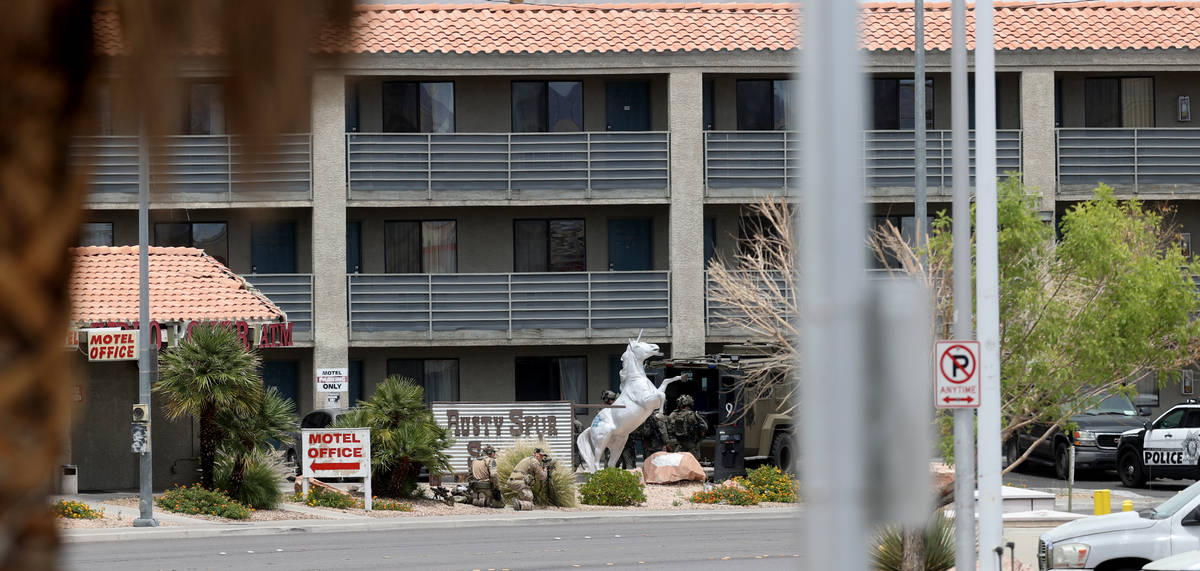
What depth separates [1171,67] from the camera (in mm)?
37438

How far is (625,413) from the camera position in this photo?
2938 cm

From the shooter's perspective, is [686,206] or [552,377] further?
[552,377]

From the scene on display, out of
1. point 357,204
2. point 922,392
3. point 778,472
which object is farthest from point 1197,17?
point 922,392

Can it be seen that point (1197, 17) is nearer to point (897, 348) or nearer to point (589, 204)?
point (589, 204)

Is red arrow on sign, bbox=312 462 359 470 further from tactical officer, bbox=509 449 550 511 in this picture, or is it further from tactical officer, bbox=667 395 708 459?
tactical officer, bbox=667 395 708 459

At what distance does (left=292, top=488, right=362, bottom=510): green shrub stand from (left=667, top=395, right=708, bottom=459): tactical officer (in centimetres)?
725

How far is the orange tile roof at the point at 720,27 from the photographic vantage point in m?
37.1

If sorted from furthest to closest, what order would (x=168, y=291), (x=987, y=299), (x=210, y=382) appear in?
(x=168, y=291), (x=210, y=382), (x=987, y=299)

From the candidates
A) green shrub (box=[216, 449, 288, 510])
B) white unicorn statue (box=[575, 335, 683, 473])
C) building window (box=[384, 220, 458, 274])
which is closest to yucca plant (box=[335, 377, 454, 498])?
green shrub (box=[216, 449, 288, 510])

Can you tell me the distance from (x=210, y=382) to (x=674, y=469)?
9581 millimetres

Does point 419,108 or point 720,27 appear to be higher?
point 720,27

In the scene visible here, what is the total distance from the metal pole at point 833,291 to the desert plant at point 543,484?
2396 centimetres

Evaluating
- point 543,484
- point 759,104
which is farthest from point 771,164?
point 543,484

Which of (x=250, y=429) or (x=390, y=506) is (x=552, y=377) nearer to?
(x=390, y=506)
